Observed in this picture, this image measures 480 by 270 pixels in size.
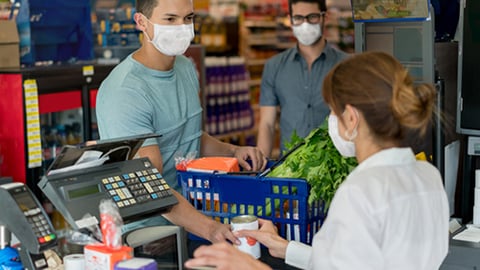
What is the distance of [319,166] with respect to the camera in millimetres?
2768

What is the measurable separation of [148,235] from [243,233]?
326 mm

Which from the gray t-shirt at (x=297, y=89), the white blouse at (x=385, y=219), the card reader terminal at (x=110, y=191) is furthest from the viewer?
the gray t-shirt at (x=297, y=89)

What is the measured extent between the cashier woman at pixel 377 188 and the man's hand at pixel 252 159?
1112mm

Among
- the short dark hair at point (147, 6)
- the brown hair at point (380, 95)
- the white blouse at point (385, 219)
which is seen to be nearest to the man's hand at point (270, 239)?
the white blouse at point (385, 219)

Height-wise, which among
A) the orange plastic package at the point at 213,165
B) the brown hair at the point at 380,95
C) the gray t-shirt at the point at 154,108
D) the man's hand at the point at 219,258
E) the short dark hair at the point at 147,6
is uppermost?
the short dark hair at the point at 147,6

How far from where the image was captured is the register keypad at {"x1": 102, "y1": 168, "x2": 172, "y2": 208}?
2.35 metres

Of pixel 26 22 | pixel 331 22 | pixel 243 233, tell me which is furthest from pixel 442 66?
pixel 331 22

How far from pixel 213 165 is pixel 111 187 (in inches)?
27.5

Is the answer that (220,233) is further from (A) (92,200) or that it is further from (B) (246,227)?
(A) (92,200)

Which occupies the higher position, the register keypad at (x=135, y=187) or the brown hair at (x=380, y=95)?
the brown hair at (x=380, y=95)

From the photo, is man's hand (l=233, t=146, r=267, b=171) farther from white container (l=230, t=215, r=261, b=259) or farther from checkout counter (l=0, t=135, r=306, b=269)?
checkout counter (l=0, t=135, r=306, b=269)

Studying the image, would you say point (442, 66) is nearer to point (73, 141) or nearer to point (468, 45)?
point (468, 45)

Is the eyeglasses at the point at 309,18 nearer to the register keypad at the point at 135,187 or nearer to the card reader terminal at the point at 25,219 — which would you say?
Result: the register keypad at the point at 135,187

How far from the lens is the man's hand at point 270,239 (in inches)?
101
